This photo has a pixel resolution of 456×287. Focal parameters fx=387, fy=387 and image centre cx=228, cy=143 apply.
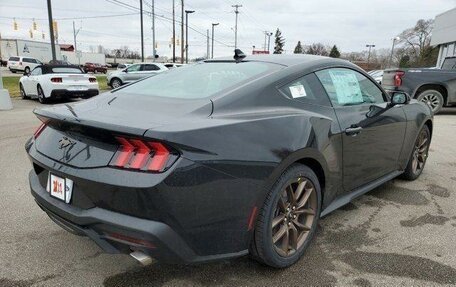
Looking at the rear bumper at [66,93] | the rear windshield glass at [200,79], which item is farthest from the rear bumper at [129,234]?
the rear bumper at [66,93]

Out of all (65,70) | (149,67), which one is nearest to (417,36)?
(149,67)

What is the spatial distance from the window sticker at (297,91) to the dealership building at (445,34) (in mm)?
35062

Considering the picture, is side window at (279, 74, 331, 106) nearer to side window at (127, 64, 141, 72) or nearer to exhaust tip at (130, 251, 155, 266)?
exhaust tip at (130, 251, 155, 266)

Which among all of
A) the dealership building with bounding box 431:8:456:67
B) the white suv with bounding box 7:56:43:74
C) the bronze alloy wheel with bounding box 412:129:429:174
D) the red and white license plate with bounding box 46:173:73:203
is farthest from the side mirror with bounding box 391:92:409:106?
the white suv with bounding box 7:56:43:74

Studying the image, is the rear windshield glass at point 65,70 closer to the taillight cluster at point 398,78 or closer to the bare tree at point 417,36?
the taillight cluster at point 398,78

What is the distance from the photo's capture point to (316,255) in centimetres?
287

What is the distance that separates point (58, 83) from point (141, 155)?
11.5 metres

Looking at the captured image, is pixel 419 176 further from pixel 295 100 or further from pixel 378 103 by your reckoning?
pixel 295 100

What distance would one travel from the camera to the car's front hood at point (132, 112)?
82.1 inches

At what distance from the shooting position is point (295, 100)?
2770 mm

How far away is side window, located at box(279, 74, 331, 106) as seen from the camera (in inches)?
109

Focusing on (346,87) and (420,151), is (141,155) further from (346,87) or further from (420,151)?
(420,151)

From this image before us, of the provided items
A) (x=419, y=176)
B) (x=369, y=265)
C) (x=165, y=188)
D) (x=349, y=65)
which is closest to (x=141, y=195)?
(x=165, y=188)

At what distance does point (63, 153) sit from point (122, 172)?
53 cm
